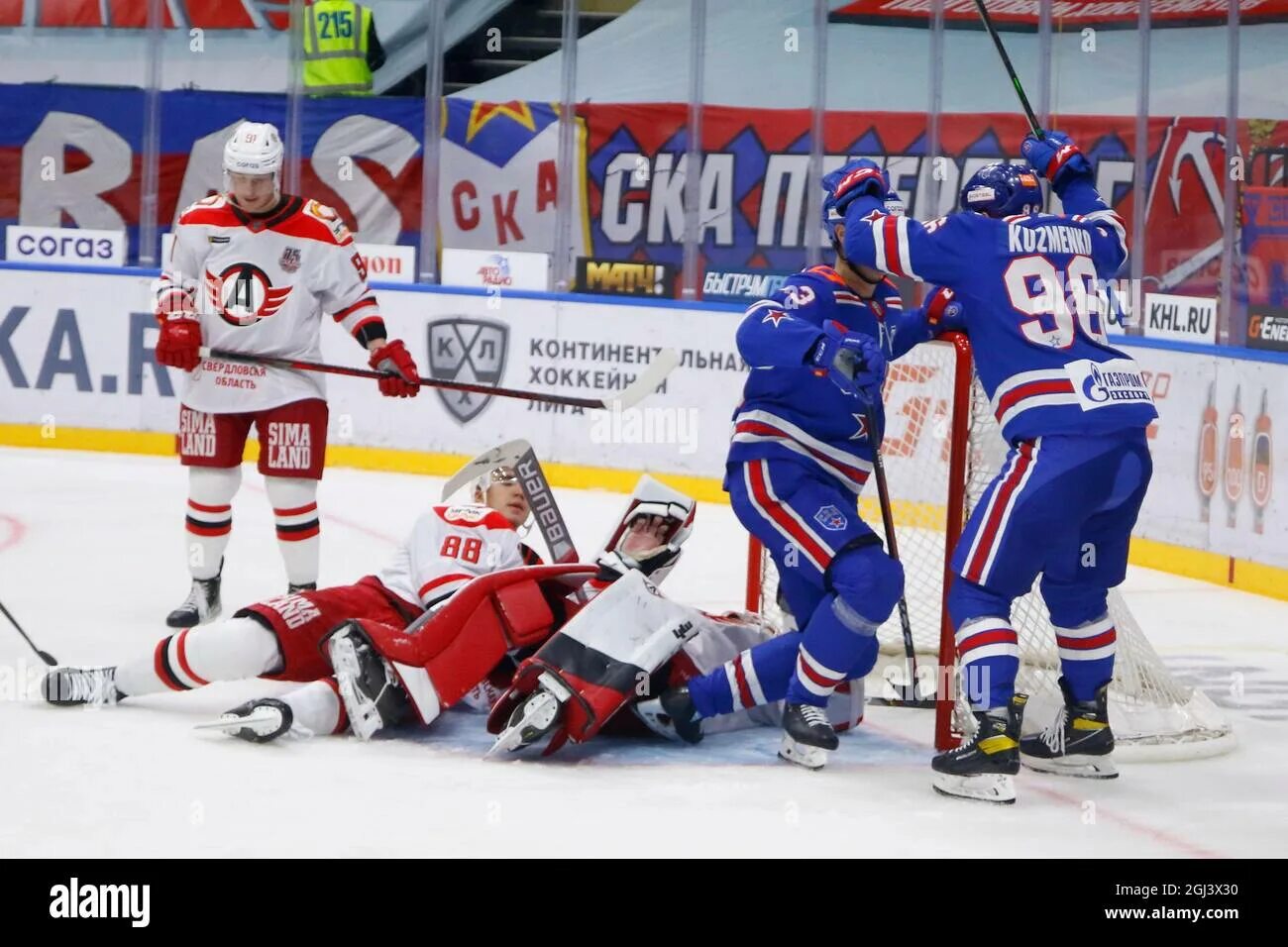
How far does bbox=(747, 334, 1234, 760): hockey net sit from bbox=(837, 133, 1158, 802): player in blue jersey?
1.10 feet

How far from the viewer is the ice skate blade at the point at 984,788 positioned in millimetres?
3488

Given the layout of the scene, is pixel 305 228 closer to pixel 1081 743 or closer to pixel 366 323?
pixel 366 323

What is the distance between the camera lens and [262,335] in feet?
16.5

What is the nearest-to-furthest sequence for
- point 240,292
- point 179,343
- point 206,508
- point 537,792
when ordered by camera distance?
point 537,792, point 179,343, point 240,292, point 206,508

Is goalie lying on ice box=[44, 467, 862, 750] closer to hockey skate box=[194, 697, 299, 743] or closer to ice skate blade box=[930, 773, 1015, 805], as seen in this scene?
hockey skate box=[194, 697, 299, 743]

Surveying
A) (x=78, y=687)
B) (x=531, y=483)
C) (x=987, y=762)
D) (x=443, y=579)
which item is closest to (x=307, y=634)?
(x=443, y=579)

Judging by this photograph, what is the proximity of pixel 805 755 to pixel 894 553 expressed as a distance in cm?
44

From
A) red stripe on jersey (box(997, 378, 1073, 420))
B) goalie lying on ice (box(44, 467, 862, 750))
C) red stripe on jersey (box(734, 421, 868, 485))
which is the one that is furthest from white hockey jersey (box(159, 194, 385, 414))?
red stripe on jersey (box(997, 378, 1073, 420))

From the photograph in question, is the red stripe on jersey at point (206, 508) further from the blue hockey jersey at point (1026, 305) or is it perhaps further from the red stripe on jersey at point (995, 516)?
the red stripe on jersey at point (995, 516)

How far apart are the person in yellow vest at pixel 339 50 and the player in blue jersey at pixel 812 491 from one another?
5843 millimetres

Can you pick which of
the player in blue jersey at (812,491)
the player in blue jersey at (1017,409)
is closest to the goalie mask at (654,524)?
the player in blue jersey at (812,491)

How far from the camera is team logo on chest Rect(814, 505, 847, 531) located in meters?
3.70

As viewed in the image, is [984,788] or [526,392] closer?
[984,788]
